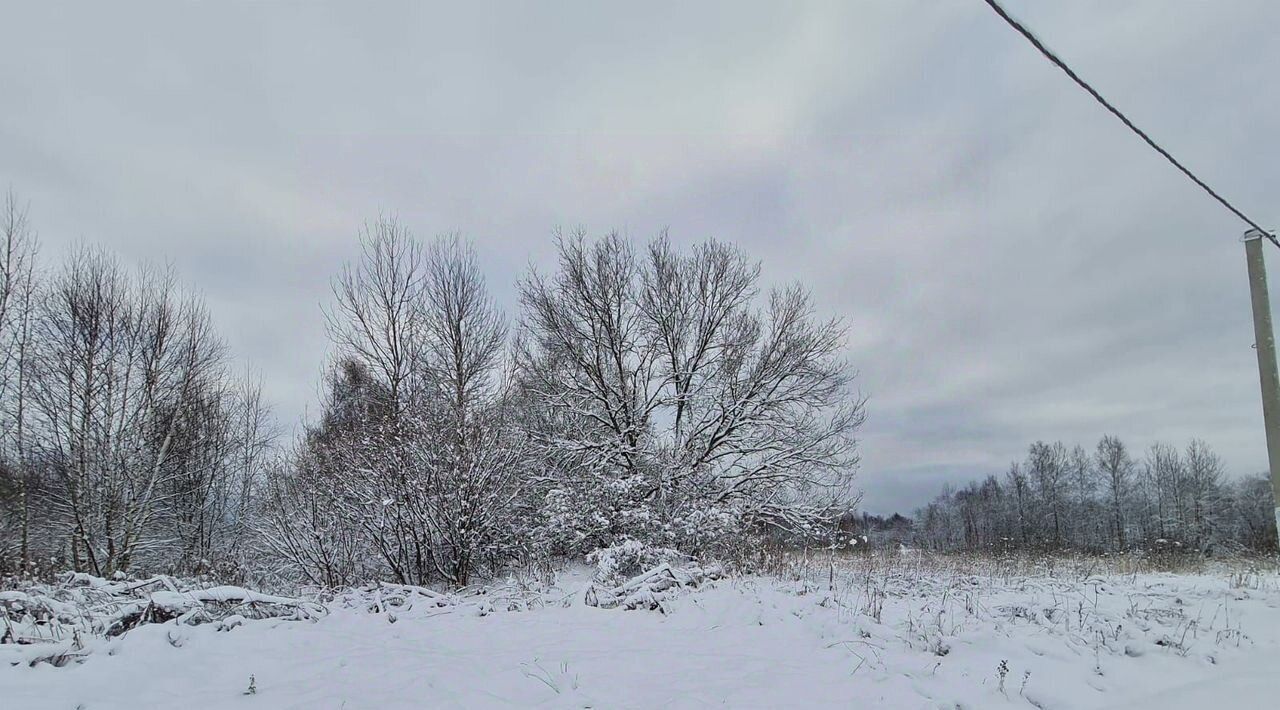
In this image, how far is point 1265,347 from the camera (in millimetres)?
7934

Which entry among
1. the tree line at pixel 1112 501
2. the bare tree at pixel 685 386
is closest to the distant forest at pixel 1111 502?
the tree line at pixel 1112 501

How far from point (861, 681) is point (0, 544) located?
50.8ft

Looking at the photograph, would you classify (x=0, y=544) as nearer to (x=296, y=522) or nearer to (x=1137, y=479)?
(x=296, y=522)

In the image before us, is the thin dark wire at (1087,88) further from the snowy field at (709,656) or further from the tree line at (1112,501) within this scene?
the tree line at (1112,501)

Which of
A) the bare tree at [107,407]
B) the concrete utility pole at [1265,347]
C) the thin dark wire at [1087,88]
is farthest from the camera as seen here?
the bare tree at [107,407]

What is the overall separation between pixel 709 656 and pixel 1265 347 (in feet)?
28.2

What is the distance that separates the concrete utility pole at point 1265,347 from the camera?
7.75 metres

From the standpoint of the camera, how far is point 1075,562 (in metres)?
12.3

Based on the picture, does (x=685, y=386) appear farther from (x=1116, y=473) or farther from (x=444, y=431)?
(x=1116, y=473)

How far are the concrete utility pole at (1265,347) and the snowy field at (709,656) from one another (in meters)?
1.89

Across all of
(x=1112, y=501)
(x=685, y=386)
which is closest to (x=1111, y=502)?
(x=1112, y=501)

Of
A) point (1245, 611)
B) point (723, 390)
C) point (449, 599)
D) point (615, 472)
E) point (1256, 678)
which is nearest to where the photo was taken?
point (1256, 678)

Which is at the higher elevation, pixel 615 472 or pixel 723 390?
pixel 723 390

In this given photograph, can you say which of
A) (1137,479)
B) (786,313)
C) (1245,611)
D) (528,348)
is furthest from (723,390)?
(1137,479)
